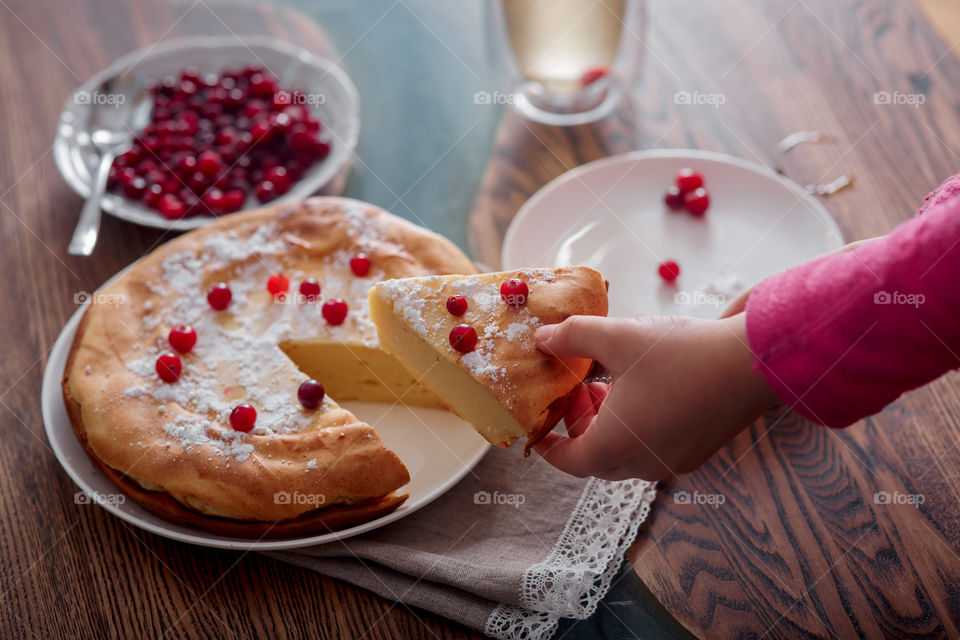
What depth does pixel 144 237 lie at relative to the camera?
2.58 m

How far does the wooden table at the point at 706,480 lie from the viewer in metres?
1.77

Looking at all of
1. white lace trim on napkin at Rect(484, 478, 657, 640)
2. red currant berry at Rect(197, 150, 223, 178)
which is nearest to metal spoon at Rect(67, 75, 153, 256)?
red currant berry at Rect(197, 150, 223, 178)

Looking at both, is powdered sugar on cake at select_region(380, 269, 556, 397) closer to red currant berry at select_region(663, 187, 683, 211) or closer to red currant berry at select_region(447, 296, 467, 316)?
red currant berry at select_region(447, 296, 467, 316)

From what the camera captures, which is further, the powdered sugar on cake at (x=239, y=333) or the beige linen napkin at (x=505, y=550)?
the powdered sugar on cake at (x=239, y=333)

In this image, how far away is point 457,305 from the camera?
6.15ft

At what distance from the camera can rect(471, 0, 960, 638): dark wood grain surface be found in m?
1.77

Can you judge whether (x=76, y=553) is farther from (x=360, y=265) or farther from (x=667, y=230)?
(x=667, y=230)

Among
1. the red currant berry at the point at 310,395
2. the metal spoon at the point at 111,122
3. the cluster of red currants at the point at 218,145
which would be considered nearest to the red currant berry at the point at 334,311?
the red currant berry at the point at 310,395

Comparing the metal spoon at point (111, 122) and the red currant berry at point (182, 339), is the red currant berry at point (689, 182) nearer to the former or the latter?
the red currant berry at point (182, 339)

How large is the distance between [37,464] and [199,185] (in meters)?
1.00

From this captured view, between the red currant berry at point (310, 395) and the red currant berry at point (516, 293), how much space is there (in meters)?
0.52

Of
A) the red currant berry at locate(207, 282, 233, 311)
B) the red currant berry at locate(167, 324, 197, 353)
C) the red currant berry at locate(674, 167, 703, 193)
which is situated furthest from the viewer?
the red currant berry at locate(674, 167, 703, 193)

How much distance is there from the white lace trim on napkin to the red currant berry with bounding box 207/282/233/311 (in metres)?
1.10

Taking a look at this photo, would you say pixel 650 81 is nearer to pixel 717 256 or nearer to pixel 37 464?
pixel 717 256
